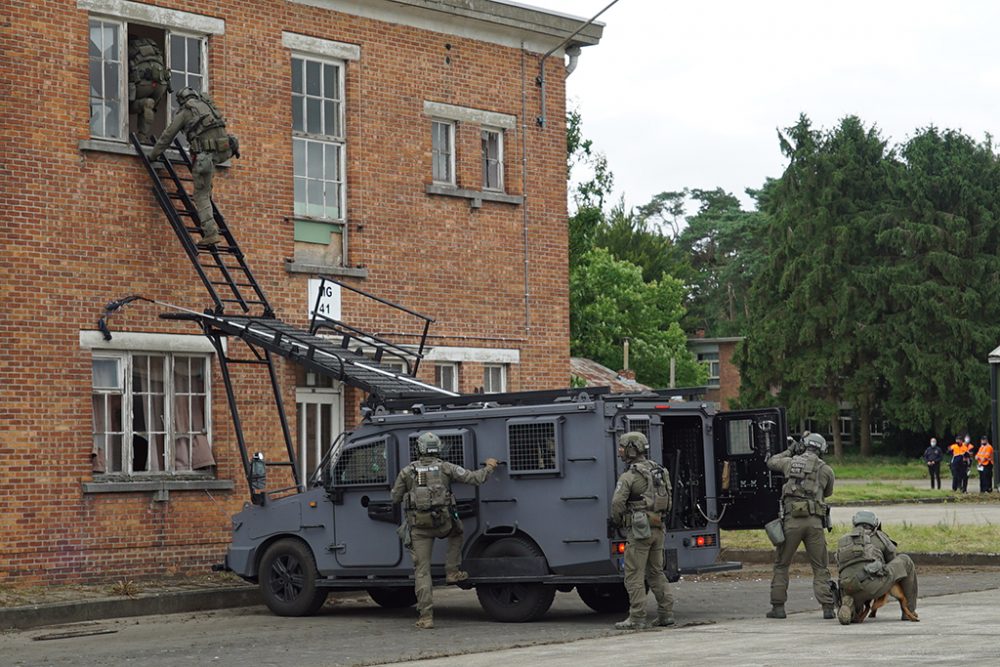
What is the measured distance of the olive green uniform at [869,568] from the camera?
1417cm

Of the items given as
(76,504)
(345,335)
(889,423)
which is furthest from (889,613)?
(889,423)

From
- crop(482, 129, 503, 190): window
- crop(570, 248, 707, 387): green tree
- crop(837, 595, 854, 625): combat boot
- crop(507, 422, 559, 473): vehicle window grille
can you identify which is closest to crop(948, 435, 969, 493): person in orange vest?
crop(482, 129, 503, 190): window

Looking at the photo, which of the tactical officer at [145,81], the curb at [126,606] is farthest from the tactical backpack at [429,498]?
the tactical officer at [145,81]

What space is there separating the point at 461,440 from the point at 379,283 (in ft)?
20.6

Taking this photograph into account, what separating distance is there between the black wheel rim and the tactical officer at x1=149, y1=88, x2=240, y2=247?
4365 mm

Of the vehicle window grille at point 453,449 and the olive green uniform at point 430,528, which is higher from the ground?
the vehicle window grille at point 453,449

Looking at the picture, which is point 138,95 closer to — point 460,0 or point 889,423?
point 460,0

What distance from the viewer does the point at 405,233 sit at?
73.8 feet

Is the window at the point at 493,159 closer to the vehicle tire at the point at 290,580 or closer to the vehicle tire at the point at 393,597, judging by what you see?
the vehicle tire at the point at 393,597

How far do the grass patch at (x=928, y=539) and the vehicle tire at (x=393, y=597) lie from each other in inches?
234

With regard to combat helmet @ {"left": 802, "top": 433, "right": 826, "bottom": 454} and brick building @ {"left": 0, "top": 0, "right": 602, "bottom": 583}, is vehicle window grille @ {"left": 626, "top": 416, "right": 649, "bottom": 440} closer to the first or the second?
combat helmet @ {"left": 802, "top": 433, "right": 826, "bottom": 454}

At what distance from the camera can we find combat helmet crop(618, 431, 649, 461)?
14961mm

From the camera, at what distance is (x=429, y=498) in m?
15.6

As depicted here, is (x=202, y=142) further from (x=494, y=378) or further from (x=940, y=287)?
(x=940, y=287)
